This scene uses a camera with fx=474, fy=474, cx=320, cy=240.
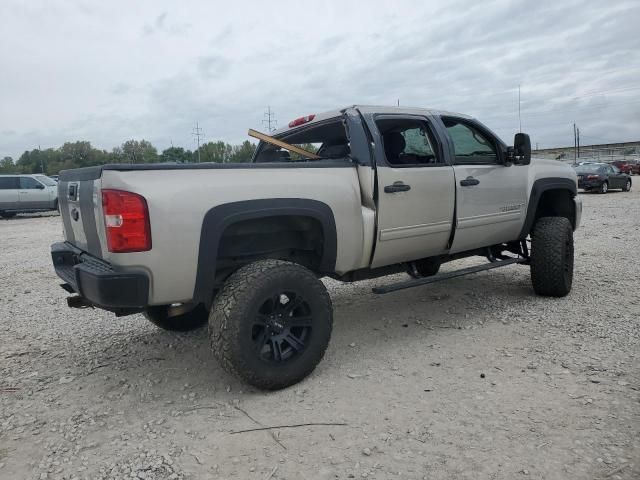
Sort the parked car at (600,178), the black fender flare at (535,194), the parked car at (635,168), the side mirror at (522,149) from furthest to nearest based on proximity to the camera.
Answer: the parked car at (635,168), the parked car at (600,178), the black fender flare at (535,194), the side mirror at (522,149)

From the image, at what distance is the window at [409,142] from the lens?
13.4ft

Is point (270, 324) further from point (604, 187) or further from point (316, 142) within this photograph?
point (604, 187)

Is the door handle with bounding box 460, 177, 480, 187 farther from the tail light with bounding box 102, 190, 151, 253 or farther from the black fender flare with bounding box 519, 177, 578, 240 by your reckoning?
the tail light with bounding box 102, 190, 151, 253

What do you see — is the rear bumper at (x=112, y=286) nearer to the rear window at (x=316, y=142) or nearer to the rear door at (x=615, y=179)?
the rear window at (x=316, y=142)

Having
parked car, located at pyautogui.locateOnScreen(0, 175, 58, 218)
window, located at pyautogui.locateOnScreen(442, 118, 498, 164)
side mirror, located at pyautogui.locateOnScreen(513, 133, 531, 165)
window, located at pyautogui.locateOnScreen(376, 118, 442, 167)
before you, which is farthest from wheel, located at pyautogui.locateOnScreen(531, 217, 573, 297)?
parked car, located at pyautogui.locateOnScreen(0, 175, 58, 218)

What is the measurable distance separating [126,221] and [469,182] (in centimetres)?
288

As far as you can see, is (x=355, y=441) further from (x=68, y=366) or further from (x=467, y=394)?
(x=68, y=366)

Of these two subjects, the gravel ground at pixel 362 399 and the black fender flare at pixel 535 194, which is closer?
the gravel ground at pixel 362 399

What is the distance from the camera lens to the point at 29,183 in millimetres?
18000

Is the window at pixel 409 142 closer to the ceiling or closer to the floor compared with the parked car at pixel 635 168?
closer to the floor

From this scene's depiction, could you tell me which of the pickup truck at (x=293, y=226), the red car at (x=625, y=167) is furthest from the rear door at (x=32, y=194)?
the red car at (x=625, y=167)

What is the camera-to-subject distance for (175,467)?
229cm

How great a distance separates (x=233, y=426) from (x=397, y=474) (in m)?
0.97

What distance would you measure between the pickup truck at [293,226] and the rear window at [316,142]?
2cm
